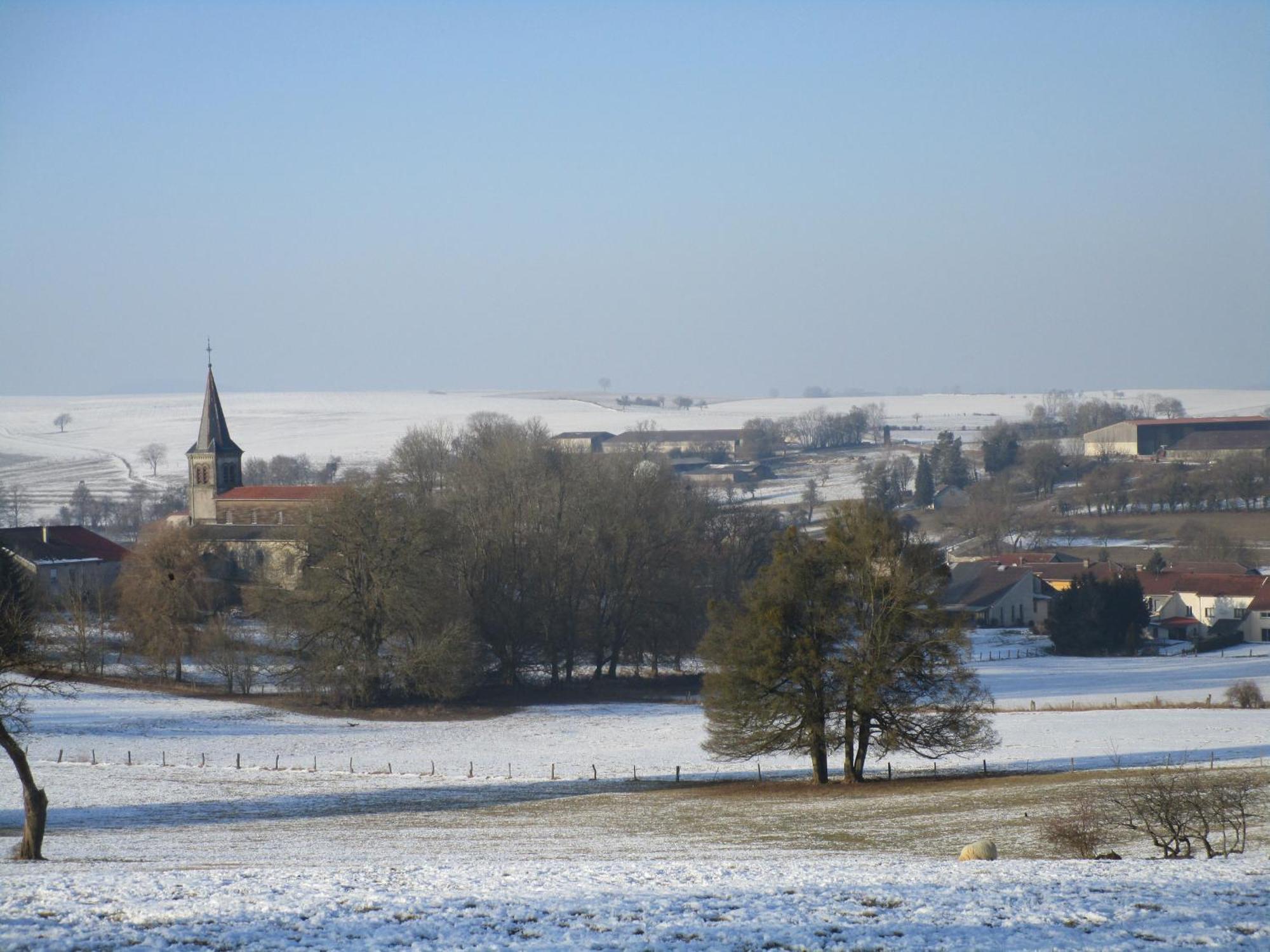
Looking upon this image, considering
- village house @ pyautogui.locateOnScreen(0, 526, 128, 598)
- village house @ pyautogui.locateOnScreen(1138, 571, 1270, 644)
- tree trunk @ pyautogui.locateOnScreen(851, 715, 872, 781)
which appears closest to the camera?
tree trunk @ pyautogui.locateOnScreen(851, 715, 872, 781)

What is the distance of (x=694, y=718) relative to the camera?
4850 cm

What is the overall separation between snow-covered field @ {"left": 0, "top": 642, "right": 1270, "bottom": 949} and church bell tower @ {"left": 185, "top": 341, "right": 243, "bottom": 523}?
173ft

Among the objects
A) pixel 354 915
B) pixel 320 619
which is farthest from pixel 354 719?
pixel 354 915

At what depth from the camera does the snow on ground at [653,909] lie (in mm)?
13078

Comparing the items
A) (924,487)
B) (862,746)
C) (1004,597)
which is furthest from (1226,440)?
(862,746)

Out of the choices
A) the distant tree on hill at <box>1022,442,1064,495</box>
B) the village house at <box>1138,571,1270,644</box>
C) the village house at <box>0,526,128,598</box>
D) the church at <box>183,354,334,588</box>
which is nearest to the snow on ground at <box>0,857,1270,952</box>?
the village house at <box>0,526,128,598</box>

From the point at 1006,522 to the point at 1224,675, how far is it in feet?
179

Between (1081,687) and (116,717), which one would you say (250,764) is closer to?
(116,717)

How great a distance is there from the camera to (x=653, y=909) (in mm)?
14344

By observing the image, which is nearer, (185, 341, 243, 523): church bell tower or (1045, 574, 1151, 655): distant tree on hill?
(1045, 574, 1151, 655): distant tree on hill

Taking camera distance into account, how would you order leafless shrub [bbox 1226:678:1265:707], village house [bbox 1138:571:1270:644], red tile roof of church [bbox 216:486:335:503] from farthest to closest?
red tile roof of church [bbox 216:486:335:503] → village house [bbox 1138:571:1270:644] → leafless shrub [bbox 1226:678:1265:707]

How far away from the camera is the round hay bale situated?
19.9 meters

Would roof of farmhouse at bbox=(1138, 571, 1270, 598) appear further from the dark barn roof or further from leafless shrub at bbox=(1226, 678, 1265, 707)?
the dark barn roof

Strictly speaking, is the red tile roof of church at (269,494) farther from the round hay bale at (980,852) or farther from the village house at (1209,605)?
the round hay bale at (980,852)
